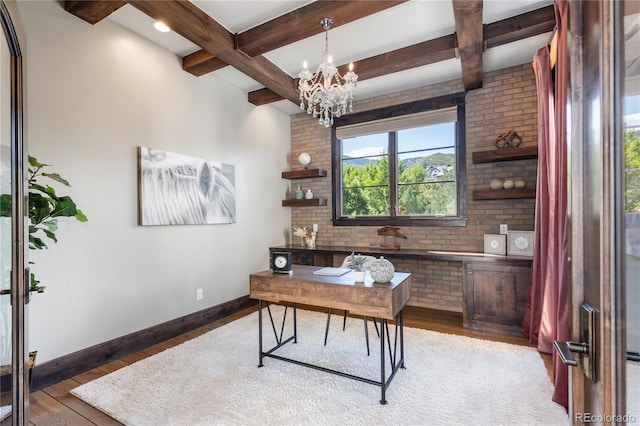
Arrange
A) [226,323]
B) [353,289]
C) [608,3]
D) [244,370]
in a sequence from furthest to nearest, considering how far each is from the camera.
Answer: [226,323] < [244,370] < [353,289] < [608,3]

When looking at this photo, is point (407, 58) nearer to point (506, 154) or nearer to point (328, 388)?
point (506, 154)

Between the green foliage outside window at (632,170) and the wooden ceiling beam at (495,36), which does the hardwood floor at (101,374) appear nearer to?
the green foliage outside window at (632,170)

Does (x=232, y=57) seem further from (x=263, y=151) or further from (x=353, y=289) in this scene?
(x=353, y=289)

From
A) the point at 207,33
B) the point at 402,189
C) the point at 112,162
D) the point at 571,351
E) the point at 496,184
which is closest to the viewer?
the point at 571,351

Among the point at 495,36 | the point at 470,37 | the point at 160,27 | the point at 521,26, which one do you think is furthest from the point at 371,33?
the point at 160,27

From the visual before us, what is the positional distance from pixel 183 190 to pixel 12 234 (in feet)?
7.34

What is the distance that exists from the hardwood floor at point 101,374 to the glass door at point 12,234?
12 cm

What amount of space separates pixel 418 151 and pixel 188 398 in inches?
148

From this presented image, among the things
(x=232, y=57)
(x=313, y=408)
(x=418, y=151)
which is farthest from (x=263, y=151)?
(x=313, y=408)

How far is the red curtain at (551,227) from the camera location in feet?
6.43

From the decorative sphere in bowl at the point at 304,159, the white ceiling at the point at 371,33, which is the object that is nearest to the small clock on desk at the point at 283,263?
the white ceiling at the point at 371,33

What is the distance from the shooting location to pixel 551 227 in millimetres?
2365

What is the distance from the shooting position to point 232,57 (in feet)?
9.79

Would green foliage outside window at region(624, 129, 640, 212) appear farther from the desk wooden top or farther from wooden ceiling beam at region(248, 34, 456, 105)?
wooden ceiling beam at region(248, 34, 456, 105)
